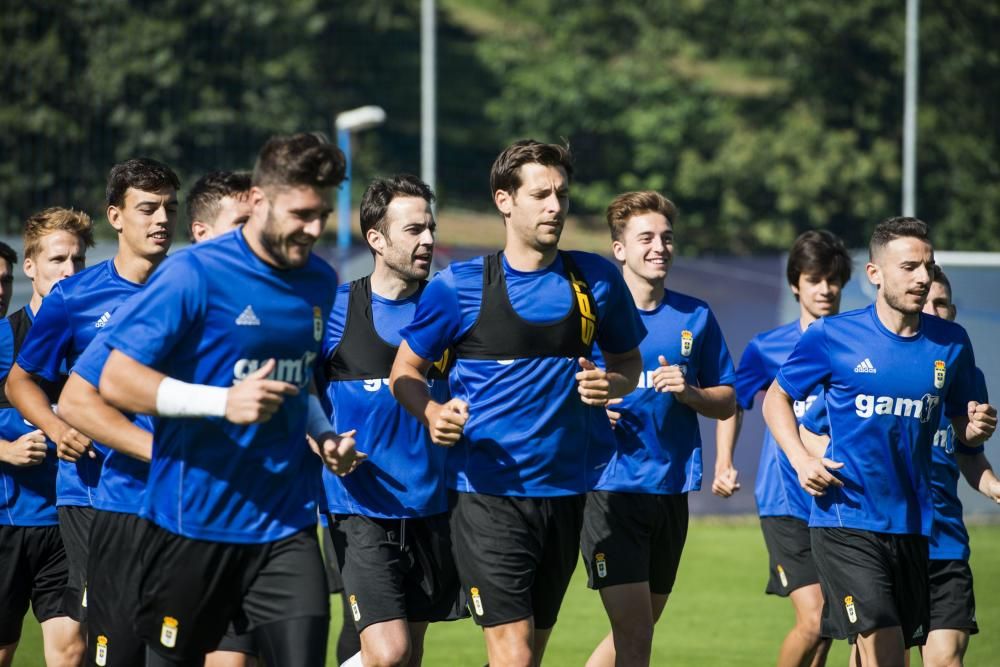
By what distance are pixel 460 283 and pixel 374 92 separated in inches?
1078

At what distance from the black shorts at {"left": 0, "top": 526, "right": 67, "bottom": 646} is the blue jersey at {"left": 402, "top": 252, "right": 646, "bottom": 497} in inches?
90.1

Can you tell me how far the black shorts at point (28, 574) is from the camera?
6723mm

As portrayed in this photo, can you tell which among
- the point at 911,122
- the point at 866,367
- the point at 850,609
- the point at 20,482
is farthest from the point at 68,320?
the point at 911,122

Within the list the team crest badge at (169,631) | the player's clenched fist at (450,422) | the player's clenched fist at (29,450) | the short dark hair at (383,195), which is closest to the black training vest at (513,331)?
the player's clenched fist at (450,422)

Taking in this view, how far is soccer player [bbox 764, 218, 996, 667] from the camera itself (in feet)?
19.5

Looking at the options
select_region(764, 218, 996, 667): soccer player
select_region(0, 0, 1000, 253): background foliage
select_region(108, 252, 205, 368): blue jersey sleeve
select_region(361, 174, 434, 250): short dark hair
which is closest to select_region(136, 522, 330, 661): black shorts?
select_region(108, 252, 205, 368): blue jersey sleeve

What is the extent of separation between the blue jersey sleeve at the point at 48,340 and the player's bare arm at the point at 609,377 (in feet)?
7.23

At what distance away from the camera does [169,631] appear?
4602 mm

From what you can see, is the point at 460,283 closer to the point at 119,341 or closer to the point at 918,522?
the point at 119,341

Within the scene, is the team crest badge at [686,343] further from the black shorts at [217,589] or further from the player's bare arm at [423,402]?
the black shorts at [217,589]

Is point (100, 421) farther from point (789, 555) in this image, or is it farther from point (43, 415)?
point (789, 555)

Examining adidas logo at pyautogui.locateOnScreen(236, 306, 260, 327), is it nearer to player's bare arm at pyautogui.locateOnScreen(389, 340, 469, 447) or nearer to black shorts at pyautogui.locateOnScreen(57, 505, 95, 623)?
player's bare arm at pyautogui.locateOnScreen(389, 340, 469, 447)

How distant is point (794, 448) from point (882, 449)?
0.38 meters

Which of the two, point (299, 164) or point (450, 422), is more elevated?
point (299, 164)
